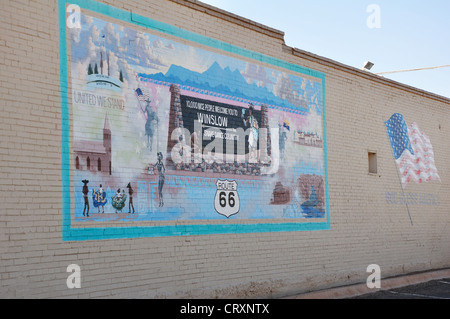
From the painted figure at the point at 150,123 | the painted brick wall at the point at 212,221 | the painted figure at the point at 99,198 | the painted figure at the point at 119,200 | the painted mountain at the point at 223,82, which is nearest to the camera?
the painted brick wall at the point at 212,221

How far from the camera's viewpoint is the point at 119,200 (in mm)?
8945

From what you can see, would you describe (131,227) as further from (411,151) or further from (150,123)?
(411,151)

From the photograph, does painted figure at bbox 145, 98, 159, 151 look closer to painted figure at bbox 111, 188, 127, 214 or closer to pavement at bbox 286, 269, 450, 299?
painted figure at bbox 111, 188, 127, 214

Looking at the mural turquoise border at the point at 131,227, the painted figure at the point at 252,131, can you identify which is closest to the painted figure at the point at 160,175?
the mural turquoise border at the point at 131,227

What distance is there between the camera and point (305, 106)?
42.7 ft

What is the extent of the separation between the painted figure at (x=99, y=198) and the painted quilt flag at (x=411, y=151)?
974 cm

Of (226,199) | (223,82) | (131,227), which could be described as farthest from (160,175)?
(223,82)

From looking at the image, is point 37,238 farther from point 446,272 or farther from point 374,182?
point 446,272

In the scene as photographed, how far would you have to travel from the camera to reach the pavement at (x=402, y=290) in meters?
12.2

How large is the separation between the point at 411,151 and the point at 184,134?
9065 millimetres

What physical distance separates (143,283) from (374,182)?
810cm

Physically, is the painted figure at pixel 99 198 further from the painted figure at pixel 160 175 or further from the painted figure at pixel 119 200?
the painted figure at pixel 160 175
